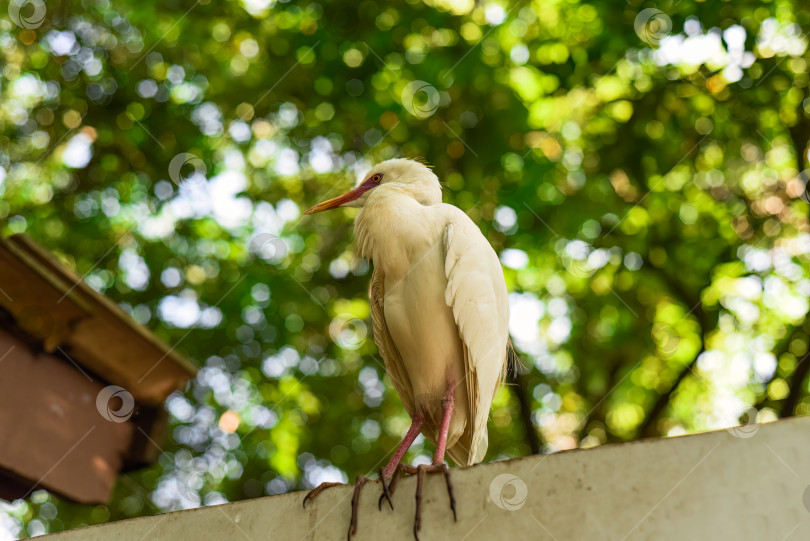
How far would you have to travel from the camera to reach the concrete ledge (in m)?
1.47

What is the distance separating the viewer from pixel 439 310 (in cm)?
248

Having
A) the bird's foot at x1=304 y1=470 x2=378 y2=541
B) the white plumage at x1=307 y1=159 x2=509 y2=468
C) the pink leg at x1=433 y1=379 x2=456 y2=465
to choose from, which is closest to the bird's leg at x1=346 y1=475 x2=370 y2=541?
the bird's foot at x1=304 y1=470 x2=378 y2=541

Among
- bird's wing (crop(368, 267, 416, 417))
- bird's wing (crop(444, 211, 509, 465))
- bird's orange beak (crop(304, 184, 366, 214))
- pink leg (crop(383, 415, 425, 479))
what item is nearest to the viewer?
pink leg (crop(383, 415, 425, 479))

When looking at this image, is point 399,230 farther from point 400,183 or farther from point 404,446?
point 404,446

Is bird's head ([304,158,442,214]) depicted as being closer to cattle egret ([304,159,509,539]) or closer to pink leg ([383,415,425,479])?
cattle egret ([304,159,509,539])

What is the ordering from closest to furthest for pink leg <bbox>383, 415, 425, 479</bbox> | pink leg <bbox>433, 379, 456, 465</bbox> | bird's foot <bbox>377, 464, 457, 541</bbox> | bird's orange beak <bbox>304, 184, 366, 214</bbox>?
bird's foot <bbox>377, 464, 457, 541</bbox> < pink leg <bbox>383, 415, 425, 479</bbox> < pink leg <bbox>433, 379, 456, 465</bbox> < bird's orange beak <bbox>304, 184, 366, 214</bbox>

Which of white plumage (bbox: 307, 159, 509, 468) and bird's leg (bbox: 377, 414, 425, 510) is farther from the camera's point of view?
white plumage (bbox: 307, 159, 509, 468)

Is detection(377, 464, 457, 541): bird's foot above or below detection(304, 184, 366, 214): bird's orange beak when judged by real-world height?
above

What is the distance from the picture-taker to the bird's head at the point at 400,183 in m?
2.81

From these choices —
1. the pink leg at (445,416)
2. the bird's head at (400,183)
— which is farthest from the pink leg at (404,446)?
the bird's head at (400,183)

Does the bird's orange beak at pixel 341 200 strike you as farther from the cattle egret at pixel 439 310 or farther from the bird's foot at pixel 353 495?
the bird's foot at pixel 353 495

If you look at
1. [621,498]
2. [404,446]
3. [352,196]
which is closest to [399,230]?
[352,196]

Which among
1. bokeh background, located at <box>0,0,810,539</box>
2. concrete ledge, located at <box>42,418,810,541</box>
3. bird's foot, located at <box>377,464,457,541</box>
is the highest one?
concrete ledge, located at <box>42,418,810,541</box>

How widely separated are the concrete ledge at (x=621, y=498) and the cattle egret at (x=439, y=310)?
0.65m
